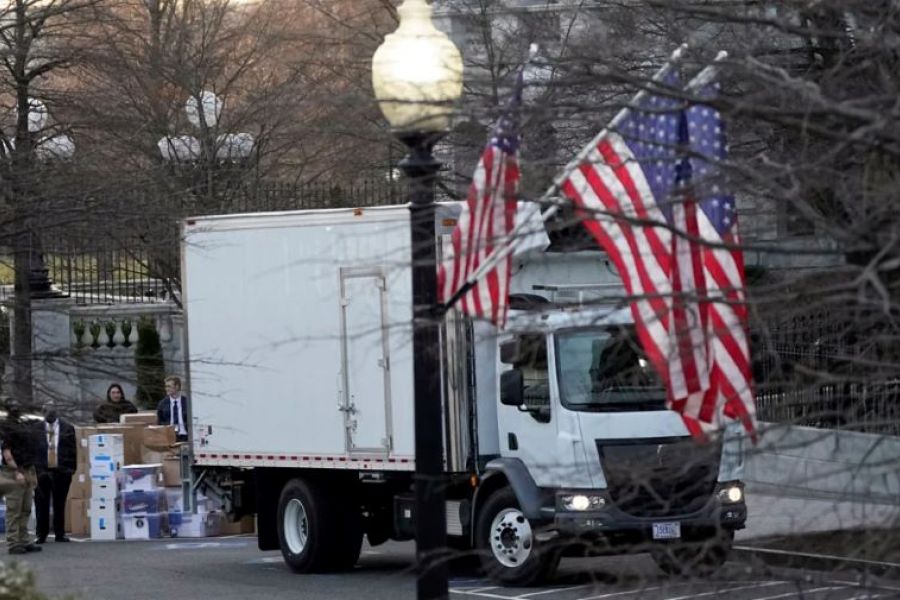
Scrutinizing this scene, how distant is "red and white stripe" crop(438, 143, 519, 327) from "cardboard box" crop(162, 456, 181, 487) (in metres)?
14.5

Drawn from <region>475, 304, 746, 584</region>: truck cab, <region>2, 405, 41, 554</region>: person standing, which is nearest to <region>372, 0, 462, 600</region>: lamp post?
<region>475, 304, 746, 584</region>: truck cab

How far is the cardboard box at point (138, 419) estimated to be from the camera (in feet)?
76.3

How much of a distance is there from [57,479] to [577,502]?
8.82 m

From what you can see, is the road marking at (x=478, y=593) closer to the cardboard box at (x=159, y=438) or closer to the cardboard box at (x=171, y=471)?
the cardboard box at (x=171, y=471)

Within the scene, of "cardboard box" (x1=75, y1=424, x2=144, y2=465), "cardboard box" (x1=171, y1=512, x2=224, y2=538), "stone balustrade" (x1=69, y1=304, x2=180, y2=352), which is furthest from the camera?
"stone balustrade" (x1=69, y1=304, x2=180, y2=352)

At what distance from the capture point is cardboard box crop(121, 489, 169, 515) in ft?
71.8

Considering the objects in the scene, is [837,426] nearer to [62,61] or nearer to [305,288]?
[305,288]

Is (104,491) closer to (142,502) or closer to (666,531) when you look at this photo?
(142,502)

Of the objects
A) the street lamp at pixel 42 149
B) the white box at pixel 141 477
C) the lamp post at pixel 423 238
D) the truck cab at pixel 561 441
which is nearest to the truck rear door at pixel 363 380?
the truck cab at pixel 561 441

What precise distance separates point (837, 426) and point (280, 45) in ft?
101

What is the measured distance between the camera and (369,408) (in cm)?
1639

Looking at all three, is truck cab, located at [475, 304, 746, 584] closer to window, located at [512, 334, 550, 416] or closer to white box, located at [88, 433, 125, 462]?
window, located at [512, 334, 550, 416]

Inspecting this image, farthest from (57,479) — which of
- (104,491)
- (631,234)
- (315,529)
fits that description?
(631,234)

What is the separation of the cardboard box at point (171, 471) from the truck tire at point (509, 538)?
7.42 metres
